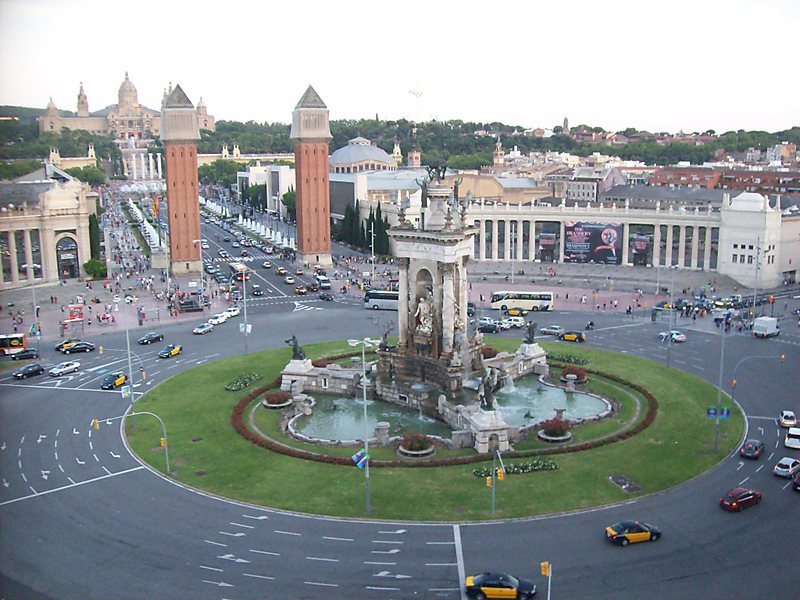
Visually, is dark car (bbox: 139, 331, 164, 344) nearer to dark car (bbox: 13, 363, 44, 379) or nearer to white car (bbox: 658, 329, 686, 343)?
dark car (bbox: 13, 363, 44, 379)

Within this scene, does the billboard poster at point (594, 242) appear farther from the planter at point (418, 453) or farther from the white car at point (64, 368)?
the planter at point (418, 453)

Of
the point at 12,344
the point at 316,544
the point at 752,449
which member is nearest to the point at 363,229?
the point at 12,344

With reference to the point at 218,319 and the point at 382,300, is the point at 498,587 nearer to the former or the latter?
the point at 218,319

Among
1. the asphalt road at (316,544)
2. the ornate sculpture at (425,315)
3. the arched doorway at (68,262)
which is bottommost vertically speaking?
the asphalt road at (316,544)

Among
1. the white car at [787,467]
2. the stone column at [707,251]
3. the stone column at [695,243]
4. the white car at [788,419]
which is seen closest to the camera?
the white car at [787,467]

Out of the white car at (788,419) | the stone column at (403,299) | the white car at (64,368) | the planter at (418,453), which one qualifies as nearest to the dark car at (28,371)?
the white car at (64,368)

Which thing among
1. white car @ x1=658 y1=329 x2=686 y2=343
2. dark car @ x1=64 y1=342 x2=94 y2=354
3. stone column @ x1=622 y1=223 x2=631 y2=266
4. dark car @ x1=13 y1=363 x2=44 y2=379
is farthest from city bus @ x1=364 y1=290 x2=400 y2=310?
stone column @ x1=622 y1=223 x2=631 y2=266

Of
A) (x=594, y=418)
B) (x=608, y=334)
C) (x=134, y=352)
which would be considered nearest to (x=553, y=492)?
(x=594, y=418)
